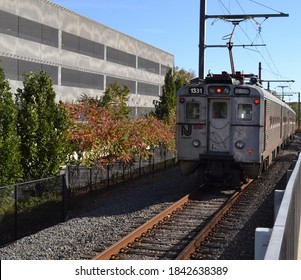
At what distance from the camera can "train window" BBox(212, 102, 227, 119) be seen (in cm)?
1448

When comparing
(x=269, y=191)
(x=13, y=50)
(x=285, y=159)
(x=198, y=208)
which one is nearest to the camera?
(x=198, y=208)

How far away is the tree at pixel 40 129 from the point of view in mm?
14164

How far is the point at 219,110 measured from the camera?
1456 cm

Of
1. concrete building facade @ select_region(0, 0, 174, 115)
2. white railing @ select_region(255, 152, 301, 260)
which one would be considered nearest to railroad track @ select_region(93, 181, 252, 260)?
white railing @ select_region(255, 152, 301, 260)

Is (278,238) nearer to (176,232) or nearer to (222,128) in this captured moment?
(176,232)

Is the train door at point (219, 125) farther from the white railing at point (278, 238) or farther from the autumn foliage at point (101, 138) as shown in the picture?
the white railing at point (278, 238)

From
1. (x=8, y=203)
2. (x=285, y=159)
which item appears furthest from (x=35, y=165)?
(x=285, y=159)

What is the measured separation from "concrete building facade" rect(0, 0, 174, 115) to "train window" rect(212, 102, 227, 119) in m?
14.8

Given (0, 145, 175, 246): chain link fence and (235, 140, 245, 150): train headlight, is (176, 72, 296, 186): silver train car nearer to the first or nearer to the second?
(235, 140, 245, 150): train headlight

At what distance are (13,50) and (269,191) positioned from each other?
2161cm

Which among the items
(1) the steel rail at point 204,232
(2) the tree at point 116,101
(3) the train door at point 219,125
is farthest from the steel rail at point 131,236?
(2) the tree at point 116,101

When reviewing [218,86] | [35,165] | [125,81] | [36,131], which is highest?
[125,81]

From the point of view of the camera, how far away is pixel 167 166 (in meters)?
24.3

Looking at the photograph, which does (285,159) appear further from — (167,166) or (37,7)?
(37,7)
